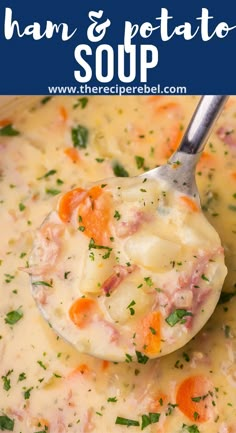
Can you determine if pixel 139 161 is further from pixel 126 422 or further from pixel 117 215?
pixel 126 422

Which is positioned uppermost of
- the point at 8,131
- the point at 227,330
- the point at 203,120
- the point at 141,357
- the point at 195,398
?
the point at 203,120

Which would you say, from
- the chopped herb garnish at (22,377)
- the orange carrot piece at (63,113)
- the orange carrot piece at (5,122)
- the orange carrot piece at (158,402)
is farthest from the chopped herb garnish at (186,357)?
the orange carrot piece at (5,122)

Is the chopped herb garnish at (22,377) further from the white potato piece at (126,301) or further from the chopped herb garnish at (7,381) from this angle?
the white potato piece at (126,301)

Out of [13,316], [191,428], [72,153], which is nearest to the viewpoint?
[191,428]

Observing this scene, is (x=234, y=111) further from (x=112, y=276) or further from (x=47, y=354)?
(x=47, y=354)

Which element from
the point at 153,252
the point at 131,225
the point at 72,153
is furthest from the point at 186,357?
the point at 72,153

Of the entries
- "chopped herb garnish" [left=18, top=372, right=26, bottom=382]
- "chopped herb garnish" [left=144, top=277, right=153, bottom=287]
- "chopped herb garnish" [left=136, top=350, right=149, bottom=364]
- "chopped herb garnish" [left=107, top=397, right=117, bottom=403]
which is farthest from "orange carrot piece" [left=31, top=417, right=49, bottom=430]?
"chopped herb garnish" [left=144, top=277, right=153, bottom=287]
